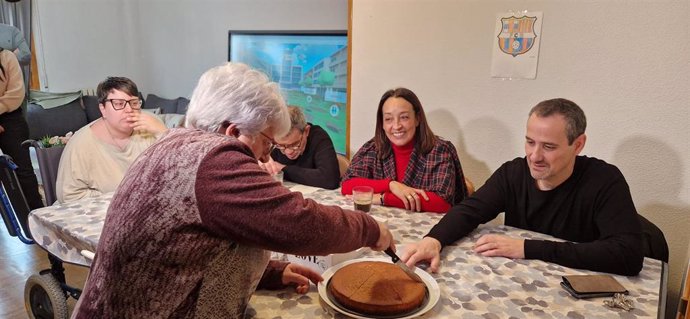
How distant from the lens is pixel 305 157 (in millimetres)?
2424

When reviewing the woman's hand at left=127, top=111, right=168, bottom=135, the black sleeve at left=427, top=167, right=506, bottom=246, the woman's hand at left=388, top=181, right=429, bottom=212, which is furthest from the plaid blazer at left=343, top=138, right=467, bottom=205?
the woman's hand at left=127, top=111, right=168, bottom=135

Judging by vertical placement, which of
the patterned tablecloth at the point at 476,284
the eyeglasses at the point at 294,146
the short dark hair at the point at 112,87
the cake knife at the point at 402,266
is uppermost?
the short dark hair at the point at 112,87

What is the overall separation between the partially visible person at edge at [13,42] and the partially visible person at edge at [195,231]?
14.3ft

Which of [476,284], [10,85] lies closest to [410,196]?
[476,284]

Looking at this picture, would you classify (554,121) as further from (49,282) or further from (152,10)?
(152,10)

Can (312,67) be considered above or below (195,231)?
above

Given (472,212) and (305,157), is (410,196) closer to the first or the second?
(472,212)

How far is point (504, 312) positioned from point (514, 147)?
1.52 meters

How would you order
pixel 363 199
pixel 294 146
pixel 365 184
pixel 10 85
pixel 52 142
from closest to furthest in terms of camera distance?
pixel 363 199
pixel 365 184
pixel 294 146
pixel 52 142
pixel 10 85

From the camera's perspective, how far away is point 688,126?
1948 millimetres

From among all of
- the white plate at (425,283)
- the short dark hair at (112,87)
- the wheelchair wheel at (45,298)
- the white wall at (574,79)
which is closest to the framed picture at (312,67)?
the white wall at (574,79)

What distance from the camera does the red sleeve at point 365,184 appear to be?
198cm

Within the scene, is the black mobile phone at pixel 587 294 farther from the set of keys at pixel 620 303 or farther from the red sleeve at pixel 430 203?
the red sleeve at pixel 430 203

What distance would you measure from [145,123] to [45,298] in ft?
3.02
